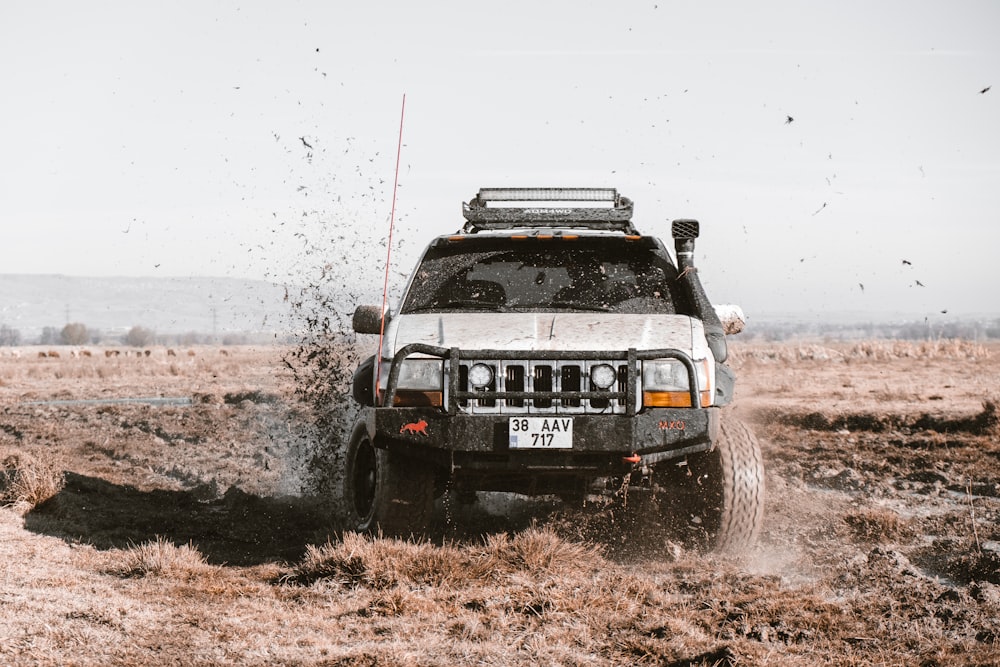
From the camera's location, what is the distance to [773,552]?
7.01 meters

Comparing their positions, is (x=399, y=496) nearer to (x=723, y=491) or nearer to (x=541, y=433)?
(x=541, y=433)

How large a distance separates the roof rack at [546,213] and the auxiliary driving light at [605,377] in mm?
2137

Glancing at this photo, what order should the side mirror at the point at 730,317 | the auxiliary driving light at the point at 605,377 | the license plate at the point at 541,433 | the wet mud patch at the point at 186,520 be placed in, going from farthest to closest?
the wet mud patch at the point at 186,520 < the side mirror at the point at 730,317 < the auxiliary driving light at the point at 605,377 < the license plate at the point at 541,433

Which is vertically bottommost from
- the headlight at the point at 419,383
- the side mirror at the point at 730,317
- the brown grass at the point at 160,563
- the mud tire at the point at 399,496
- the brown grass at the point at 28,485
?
the brown grass at the point at 160,563

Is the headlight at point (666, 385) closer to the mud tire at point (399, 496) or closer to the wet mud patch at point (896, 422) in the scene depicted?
the mud tire at point (399, 496)

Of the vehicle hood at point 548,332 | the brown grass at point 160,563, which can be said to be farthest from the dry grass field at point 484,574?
the vehicle hood at point 548,332

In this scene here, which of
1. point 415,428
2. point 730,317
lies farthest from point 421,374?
point 730,317

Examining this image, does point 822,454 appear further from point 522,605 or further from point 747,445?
point 522,605

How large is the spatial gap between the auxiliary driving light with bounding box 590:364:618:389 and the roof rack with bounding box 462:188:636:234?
84.1 inches

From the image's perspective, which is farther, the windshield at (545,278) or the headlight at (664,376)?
the windshield at (545,278)

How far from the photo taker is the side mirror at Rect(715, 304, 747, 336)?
7.35 metres

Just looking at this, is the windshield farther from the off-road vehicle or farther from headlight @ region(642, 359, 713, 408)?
headlight @ region(642, 359, 713, 408)

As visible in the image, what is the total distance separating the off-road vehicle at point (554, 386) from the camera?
20.0ft

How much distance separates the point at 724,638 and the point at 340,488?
19.7ft
